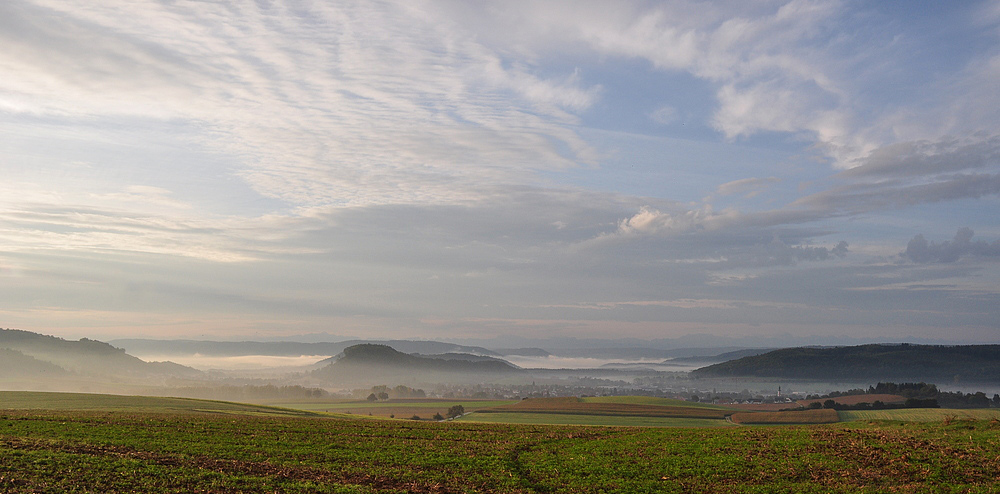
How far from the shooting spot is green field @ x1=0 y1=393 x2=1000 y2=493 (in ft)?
89.0

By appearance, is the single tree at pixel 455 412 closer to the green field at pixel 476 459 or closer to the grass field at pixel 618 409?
the grass field at pixel 618 409

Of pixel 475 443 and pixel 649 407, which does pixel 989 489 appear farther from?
pixel 649 407

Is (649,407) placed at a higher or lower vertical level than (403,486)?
lower

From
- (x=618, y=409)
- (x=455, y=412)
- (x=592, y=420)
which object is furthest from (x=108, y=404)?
(x=618, y=409)

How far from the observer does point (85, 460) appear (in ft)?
92.1

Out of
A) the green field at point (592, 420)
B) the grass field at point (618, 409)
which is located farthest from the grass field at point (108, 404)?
the grass field at point (618, 409)

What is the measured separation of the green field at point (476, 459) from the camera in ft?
89.0

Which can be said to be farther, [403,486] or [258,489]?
[403,486]

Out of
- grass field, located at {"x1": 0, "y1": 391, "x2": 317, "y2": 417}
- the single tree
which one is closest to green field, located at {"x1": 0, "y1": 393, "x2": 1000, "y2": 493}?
grass field, located at {"x1": 0, "y1": 391, "x2": 317, "y2": 417}

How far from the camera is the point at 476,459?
1428 inches

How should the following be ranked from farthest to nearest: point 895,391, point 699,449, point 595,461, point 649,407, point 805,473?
1. point 895,391
2. point 649,407
3. point 699,449
4. point 595,461
5. point 805,473

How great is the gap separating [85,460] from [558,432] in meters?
35.8

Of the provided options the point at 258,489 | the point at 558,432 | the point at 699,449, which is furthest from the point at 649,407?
the point at 258,489

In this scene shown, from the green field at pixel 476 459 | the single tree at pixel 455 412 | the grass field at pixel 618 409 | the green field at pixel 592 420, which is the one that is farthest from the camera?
the single tree at pixel 455 412
